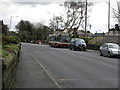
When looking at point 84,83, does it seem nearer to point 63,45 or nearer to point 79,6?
point 63,45

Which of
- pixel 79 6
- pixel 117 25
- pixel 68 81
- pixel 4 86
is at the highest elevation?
pixel 79 6

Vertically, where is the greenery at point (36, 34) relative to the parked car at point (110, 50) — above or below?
above

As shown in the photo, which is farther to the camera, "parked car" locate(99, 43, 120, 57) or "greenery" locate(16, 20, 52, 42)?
"greenery" locate(16, 20, 52, 42)

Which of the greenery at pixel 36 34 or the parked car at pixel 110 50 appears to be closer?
the parked car at pixel 110 50

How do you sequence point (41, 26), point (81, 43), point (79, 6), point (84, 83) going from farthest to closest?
point (41, 26) → point (79, 6) → point (81, 43) → point (84, 83)

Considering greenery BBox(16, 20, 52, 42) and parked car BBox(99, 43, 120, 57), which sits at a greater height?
greenery BBox(16, 20, 52, 42)

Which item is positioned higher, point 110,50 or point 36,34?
point 36,34

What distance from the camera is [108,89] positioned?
7949 mm

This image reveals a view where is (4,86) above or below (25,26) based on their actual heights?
below

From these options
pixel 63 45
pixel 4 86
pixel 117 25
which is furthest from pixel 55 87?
pixel 63 45

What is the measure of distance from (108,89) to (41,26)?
11238 cm

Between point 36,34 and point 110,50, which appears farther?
point 36,34

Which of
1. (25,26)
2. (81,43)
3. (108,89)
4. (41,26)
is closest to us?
(108,89)

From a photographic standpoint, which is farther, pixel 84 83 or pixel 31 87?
pixel 84 83
